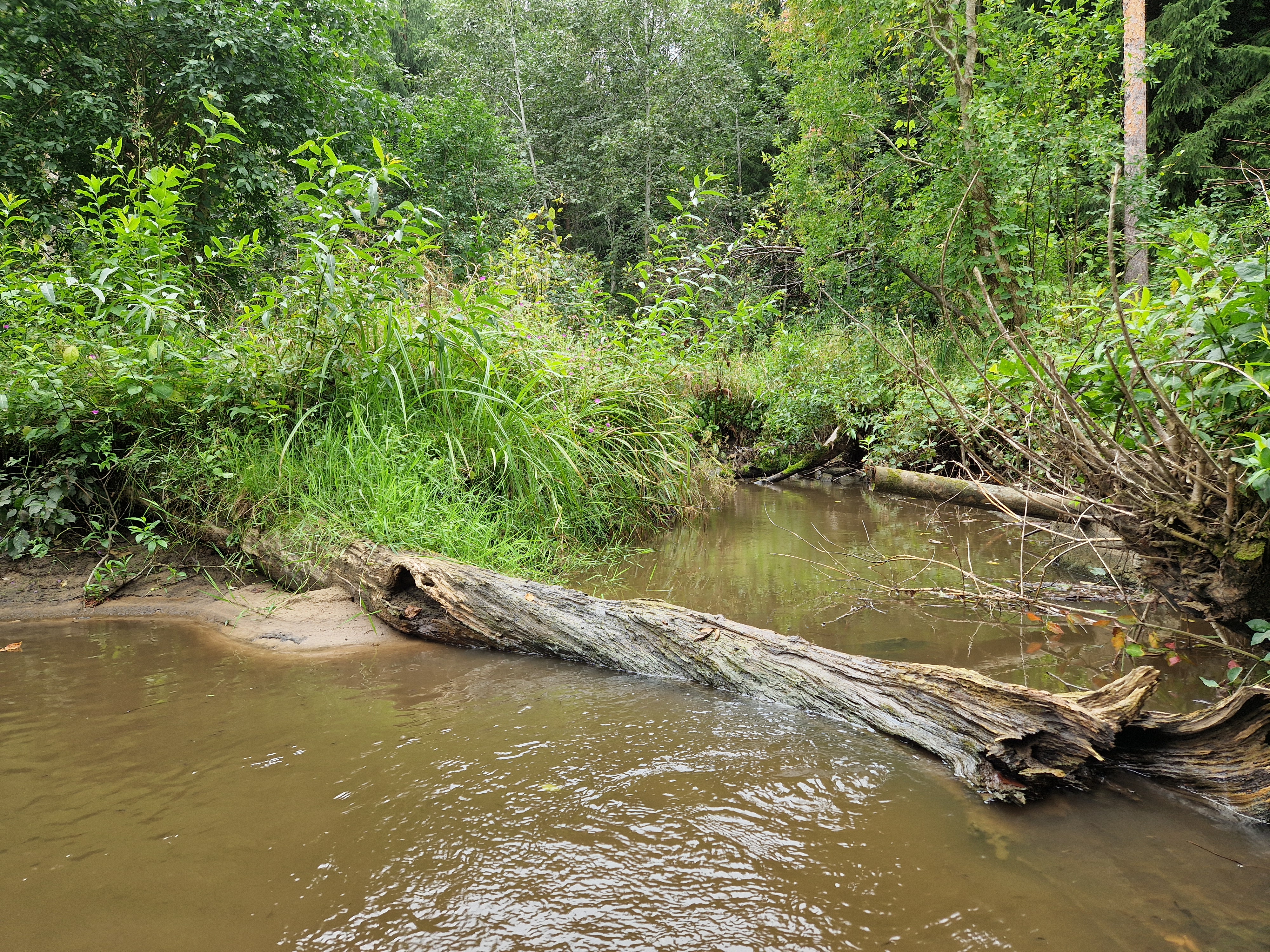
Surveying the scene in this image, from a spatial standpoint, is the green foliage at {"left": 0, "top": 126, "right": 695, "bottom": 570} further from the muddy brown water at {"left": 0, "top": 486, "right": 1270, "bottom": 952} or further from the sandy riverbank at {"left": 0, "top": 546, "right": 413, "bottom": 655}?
the muddy brown water at {"left": 0, "top": 486, "right": 1270, "bottom": 952}

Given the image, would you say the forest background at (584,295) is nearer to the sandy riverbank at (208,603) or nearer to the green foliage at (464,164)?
the green foliage at (464,164)

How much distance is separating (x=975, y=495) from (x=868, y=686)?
384cm

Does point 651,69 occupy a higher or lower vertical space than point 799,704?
higher

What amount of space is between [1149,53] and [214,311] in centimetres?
1074

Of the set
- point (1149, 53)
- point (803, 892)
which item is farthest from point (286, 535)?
point (1149, 53)

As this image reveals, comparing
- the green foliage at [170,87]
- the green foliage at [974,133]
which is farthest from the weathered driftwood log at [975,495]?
the green foliage at [170,87]

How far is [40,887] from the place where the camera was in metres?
1.38

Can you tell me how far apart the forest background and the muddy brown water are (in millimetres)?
1071

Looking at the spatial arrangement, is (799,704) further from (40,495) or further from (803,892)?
(40,495)

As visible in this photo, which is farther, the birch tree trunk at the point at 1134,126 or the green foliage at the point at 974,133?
the birch tree trunk at the point at 1134,126

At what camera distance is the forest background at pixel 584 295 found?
8.34ft

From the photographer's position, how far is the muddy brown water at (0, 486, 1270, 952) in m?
1.27

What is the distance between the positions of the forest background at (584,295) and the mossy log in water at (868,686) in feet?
1.40

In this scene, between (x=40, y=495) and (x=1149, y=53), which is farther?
(x=1149, y=53)
